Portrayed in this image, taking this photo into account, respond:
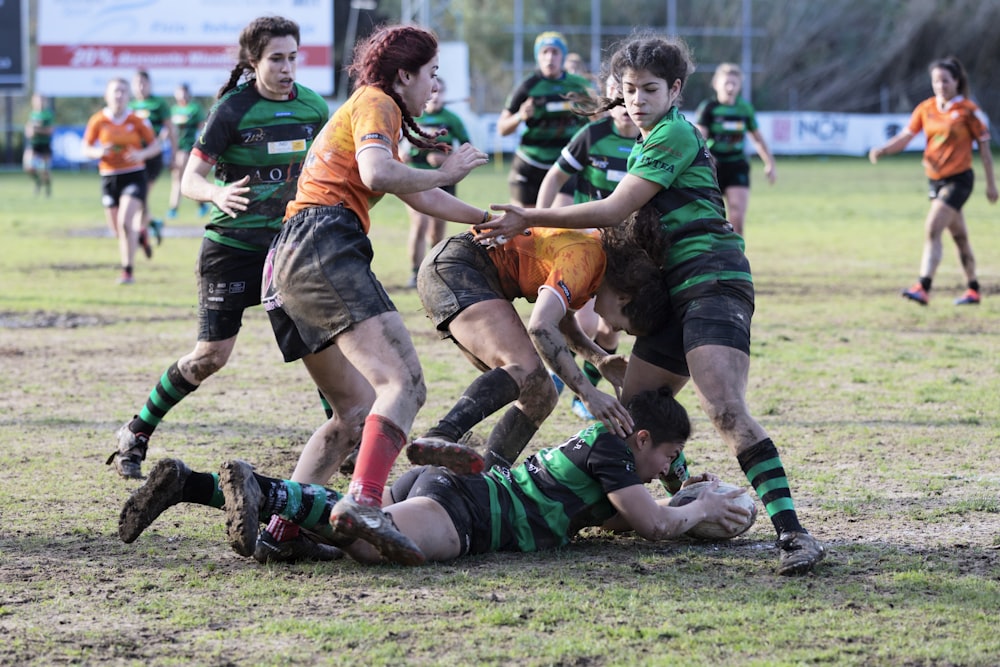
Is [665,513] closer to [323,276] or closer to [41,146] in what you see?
[323,276]

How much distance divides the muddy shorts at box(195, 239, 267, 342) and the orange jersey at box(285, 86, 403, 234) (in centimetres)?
146

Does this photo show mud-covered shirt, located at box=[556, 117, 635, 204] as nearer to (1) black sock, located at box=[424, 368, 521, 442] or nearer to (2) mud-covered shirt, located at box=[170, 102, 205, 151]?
(1) black sock, located at box=[424, 368, 521, 442]

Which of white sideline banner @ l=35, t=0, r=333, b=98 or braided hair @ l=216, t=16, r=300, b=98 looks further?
white sideline banner @ l=35, t=0, r=333, b=98

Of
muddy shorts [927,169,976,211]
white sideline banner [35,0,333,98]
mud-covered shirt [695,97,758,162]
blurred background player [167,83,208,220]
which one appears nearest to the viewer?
muddy shorts [927,169,976,211]

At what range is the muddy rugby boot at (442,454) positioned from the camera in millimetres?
4602

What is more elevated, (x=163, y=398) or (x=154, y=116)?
(x=154, y=116)

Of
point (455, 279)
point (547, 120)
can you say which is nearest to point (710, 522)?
point (455, 279)

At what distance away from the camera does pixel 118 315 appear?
40.0 feet

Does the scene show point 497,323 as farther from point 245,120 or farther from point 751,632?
point 245,120

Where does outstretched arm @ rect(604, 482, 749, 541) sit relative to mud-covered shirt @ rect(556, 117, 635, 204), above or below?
below

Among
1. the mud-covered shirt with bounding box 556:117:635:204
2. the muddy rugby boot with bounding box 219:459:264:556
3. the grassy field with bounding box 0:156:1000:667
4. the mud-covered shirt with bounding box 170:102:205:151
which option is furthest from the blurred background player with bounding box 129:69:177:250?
the muddy rugby boot with bounding box 219:459:264:556

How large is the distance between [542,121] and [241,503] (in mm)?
8214

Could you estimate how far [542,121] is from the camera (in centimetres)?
1226

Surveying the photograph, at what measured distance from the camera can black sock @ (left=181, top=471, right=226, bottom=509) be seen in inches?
191
